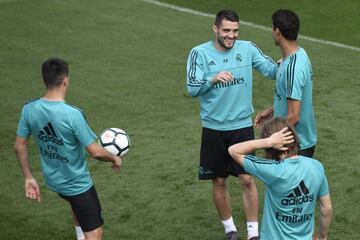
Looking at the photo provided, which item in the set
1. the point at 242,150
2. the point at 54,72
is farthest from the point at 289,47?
the point at 54,72

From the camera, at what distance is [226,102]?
347 inches

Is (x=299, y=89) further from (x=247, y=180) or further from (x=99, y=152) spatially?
(x=99, y=152)

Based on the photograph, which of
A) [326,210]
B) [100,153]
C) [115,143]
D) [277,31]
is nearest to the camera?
[326,210]

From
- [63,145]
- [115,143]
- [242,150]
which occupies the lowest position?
[115,143]

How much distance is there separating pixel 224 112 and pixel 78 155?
5.88 feet

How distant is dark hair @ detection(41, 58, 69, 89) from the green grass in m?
2.36

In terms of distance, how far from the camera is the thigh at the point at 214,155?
891cm

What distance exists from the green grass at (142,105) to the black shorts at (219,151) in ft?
2.59

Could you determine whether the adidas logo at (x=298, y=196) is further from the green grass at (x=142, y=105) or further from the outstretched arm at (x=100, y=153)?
the green grass at (x=142, y=105)

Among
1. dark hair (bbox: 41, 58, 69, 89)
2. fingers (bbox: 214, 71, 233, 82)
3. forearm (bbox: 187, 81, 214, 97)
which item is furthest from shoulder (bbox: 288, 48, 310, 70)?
dark hair (bbox: 41, 58, 69, 89)

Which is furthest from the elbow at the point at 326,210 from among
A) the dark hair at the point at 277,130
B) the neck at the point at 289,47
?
the neck at the point at 289,47

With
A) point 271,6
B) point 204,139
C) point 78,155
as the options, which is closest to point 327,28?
point 271,6

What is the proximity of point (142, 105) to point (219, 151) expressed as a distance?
477 cm

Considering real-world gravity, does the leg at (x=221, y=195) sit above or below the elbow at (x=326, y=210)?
below
